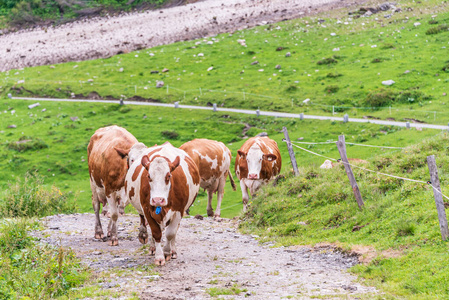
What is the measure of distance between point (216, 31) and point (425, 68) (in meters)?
38.8

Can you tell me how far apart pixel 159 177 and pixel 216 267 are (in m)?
2.53

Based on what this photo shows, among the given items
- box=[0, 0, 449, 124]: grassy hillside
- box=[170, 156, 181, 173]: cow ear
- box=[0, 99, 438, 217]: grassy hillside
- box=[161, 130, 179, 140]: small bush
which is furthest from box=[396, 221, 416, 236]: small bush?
box=[161, 130, 179, 140]: small bush

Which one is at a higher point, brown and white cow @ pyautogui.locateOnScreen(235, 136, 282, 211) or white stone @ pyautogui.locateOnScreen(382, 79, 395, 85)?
brown and white cow @ pyautogui.locateOnScreen(235, 136, 282, 211)

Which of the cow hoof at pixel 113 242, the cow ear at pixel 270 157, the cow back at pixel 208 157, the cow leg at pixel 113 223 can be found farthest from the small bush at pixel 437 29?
the cow hoof at pixel 113 242

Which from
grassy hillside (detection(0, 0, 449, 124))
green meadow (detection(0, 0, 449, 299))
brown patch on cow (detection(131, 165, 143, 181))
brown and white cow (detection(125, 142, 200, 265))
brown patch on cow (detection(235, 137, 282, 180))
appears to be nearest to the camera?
brown and white cow (detection(125, 142, 200, 265))

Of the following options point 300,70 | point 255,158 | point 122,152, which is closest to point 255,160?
point 255,158

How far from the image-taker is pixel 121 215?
66.8 feet

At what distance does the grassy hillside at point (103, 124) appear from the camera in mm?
34875

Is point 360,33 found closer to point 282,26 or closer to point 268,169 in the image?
point 282,26

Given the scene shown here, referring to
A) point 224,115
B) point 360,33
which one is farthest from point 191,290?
point 360,33

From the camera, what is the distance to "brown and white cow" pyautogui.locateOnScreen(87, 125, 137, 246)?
1518 cm

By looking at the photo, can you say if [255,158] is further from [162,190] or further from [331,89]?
[331,89]

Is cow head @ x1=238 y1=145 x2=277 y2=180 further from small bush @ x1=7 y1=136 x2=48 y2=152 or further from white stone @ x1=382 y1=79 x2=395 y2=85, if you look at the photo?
small bush @ x1=7 y1=136 x2=48 y2=152

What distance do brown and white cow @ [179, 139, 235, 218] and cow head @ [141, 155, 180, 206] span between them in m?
7.86
